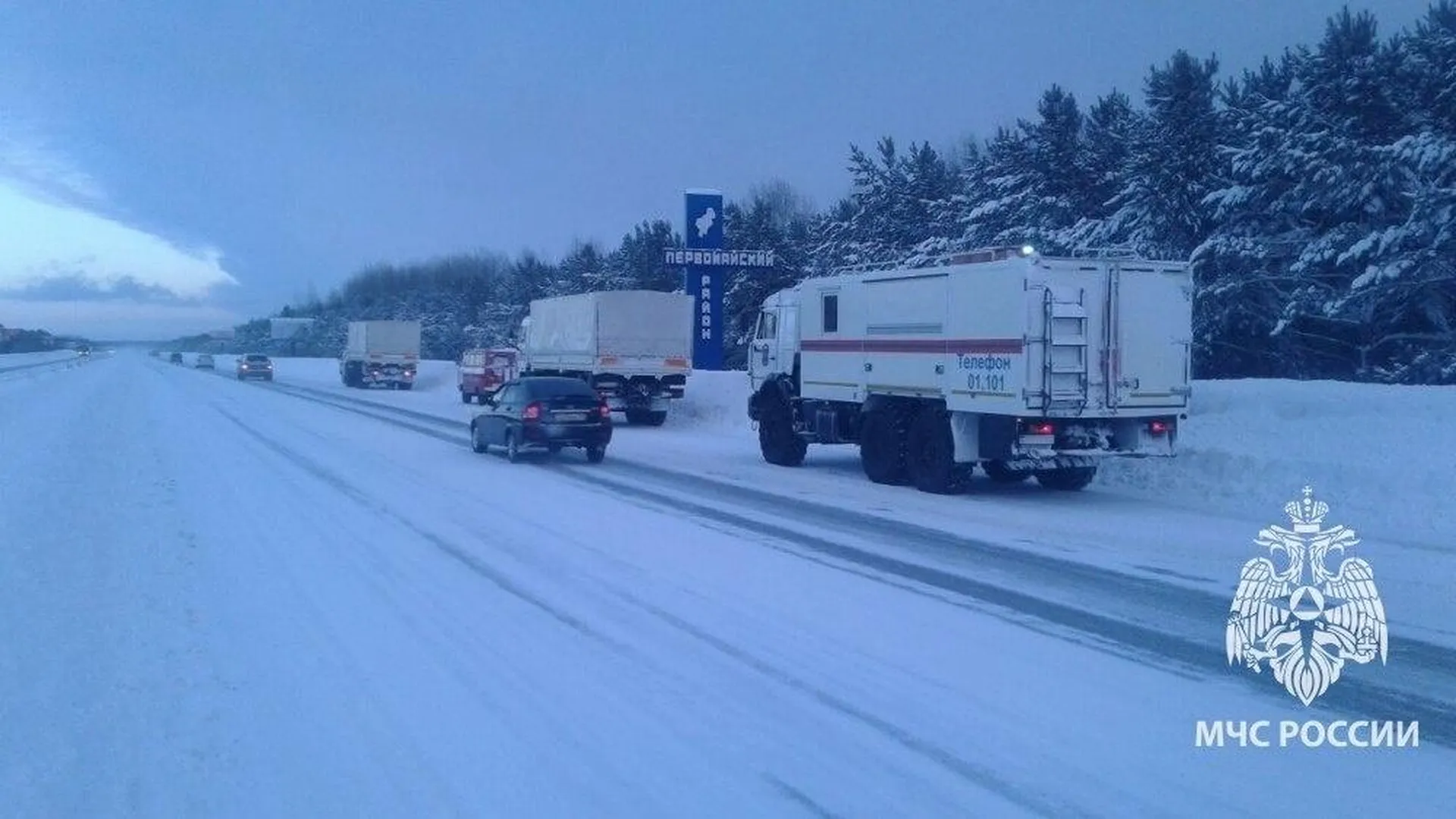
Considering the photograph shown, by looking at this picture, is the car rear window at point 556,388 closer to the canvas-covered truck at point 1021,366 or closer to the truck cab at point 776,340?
the truck cab at point 776,340

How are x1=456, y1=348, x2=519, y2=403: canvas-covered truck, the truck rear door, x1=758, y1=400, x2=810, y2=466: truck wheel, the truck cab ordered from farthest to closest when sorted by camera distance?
x1=456, y1=348, x2=519, y2=403: canvas-covered truck < the truck cab < x1=758, y1=400, x2=810, y2=466: truck wheel < the truck rear door

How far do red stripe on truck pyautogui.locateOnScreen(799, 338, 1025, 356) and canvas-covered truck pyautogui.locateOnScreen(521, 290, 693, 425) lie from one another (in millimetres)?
13370

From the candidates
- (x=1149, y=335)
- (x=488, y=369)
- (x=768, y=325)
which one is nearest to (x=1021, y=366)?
(x=1149, y=335)

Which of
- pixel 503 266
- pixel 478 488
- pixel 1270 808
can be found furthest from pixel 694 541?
pixel 503 266

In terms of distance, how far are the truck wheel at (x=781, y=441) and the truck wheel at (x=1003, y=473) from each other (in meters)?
4.14

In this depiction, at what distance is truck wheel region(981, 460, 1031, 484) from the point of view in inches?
797

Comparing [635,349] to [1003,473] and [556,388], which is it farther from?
[1003,473]

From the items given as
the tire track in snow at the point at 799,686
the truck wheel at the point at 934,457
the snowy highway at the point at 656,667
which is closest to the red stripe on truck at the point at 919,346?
the truck wheel at the point at 934,457

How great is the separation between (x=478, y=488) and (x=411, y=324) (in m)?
49.0

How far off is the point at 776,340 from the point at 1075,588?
14588 mm

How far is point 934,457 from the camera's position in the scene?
1959 centimetres

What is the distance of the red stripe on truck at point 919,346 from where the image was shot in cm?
1798

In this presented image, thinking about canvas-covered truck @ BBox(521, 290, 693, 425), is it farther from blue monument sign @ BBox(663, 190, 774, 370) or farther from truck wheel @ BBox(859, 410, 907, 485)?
truck wheel @ BBox(859, 410, 907, 485)

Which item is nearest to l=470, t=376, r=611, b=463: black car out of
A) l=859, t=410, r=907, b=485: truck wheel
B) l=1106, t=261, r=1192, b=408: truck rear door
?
l=859, t=410, r=907, b=485: truck wheel
